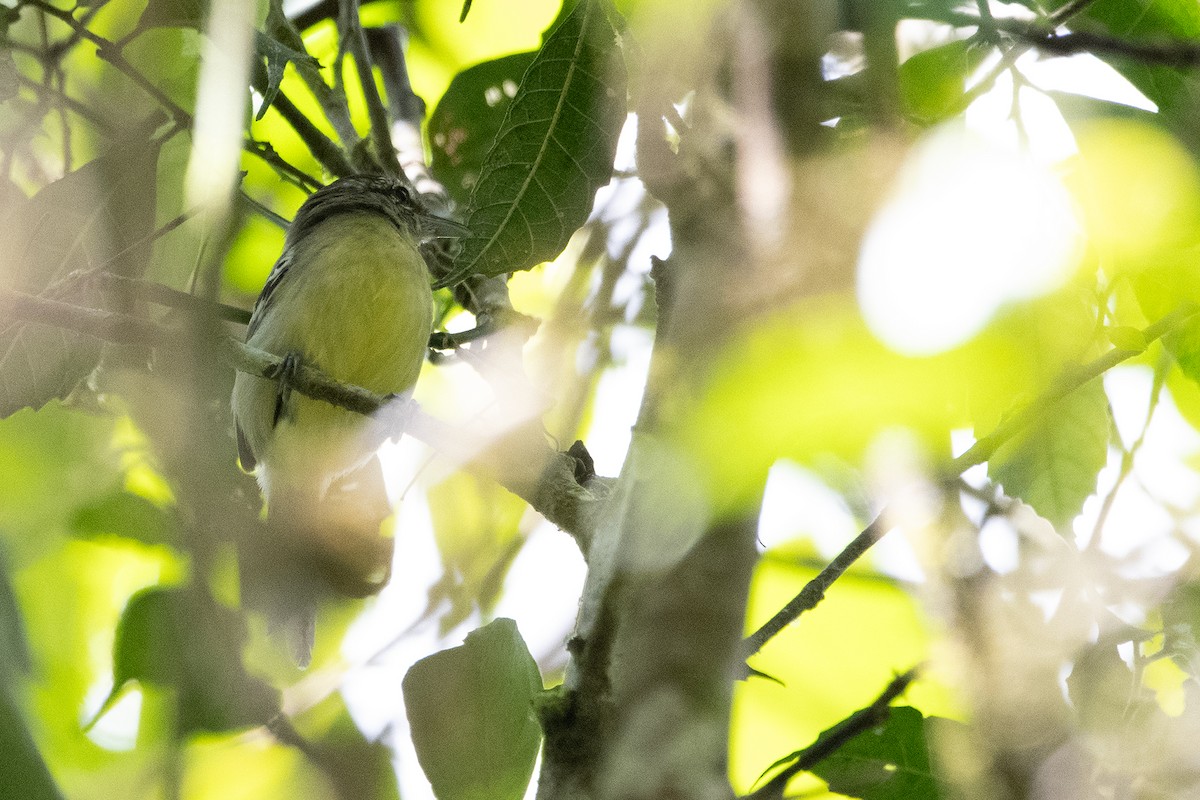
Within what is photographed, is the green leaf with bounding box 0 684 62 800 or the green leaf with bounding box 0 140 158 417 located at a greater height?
the green leaf with bounding box 0 140 158 417

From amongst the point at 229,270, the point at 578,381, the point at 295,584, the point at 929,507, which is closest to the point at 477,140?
the point at 578,381

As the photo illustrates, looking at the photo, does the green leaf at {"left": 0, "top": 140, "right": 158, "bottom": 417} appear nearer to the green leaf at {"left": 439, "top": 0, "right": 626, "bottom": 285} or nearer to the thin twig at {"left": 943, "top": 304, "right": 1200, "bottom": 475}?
the green leaf at {"left": 439, "top": 0, "right": 626, "bottom": 285}

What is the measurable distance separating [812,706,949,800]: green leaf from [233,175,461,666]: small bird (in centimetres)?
201

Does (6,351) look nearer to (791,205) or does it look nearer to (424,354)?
(424,354)

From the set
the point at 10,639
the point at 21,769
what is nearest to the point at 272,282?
the point at 10,639

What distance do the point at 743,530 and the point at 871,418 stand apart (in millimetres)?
189

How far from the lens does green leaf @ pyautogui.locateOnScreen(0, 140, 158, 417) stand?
2.34 m

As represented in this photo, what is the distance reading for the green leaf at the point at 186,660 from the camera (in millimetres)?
2115

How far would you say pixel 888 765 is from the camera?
62.7 inches

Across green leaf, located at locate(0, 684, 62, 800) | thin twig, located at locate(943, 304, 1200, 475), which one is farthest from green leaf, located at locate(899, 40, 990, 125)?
green leaf, located at locate(0, 684, 62, 800)

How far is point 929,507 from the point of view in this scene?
1238 millimetres

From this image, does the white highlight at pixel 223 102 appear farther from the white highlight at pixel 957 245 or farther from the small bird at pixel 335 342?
the small bird at pixel 335 342

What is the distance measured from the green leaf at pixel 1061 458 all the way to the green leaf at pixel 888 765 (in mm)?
347

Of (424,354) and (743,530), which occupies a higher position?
(743,530)
